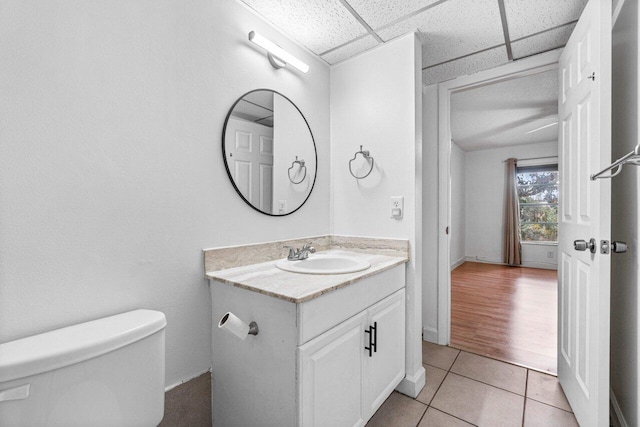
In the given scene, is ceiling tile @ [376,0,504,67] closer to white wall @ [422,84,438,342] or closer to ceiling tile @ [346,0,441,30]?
ceiling tile @ [346,0,441,30]

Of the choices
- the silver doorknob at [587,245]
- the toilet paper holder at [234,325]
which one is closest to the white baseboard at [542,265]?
the silver doorknob at [587,245]

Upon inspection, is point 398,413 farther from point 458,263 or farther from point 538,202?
point 538,202

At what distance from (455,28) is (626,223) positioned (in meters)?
1.31

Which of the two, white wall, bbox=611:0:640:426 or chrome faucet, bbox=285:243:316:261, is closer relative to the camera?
white wall, bbox=611:0:640:426

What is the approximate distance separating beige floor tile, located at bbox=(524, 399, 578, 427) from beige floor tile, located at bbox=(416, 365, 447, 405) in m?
0.44

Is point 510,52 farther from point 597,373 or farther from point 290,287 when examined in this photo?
point 290,287

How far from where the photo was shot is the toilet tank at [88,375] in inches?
27.7

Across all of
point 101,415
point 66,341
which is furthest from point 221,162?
point 101,415

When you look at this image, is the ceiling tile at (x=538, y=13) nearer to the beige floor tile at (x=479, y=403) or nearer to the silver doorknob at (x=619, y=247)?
the silver doorknob at (x=619, y=247)

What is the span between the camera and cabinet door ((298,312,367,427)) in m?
1.01

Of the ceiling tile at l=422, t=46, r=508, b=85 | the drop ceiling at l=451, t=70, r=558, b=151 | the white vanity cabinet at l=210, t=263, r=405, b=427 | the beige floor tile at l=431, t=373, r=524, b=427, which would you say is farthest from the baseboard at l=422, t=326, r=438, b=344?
the drop ceiling at l=451, t=70, r=558, b=151

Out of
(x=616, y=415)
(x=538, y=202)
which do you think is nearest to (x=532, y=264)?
(x=538, y=202)

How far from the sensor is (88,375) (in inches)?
31.4

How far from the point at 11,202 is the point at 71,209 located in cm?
14
